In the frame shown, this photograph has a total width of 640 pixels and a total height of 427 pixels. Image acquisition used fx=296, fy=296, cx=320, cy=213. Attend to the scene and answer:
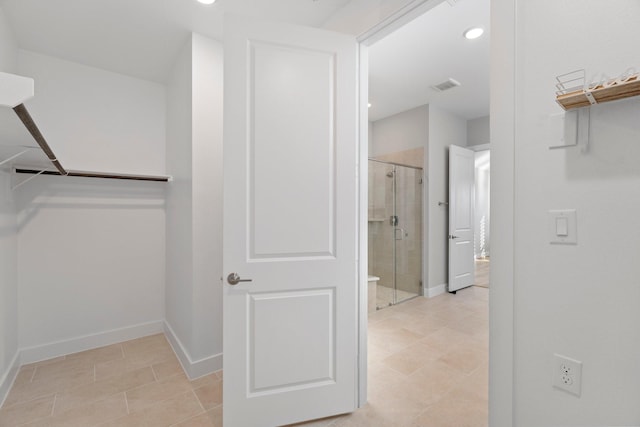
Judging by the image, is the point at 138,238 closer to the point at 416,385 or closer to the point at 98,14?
the point at 98,14

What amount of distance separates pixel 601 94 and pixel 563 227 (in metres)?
0.43

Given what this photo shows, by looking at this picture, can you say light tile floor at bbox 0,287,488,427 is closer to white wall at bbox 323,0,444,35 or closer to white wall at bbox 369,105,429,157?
white wall at bbox 323,0,444,35

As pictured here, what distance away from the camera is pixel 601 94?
0.87 m

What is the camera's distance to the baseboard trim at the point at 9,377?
198 cm

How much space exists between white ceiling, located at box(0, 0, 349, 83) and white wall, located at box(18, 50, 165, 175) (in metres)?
0.18

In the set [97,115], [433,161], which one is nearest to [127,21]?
[97,115]

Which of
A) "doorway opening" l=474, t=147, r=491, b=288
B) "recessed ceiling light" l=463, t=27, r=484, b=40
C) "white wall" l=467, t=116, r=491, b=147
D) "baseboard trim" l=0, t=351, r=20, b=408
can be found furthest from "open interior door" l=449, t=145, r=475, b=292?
"baseboard trim" l=0, t=351, r=20, b=408

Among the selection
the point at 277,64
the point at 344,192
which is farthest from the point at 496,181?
the point at 277,64

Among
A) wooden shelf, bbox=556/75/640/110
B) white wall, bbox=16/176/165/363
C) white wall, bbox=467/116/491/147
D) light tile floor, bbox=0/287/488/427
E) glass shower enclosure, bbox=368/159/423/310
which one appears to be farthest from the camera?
white wall, bbox=467/116/491/147

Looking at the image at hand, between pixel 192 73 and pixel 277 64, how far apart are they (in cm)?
101

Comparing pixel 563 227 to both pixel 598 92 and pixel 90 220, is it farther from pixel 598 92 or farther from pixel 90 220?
pixel 90 220

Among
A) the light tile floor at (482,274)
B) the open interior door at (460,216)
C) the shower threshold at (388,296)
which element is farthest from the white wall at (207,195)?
the light tile floor at (482,274)

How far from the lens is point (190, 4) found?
202 cm

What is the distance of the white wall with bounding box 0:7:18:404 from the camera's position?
2041 mm
